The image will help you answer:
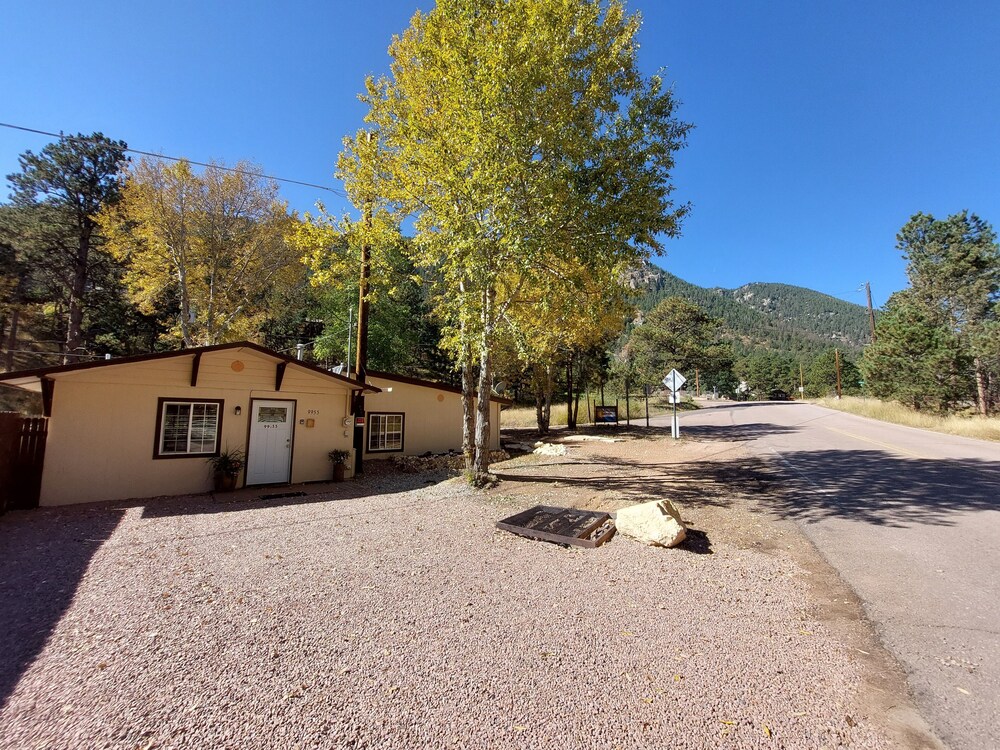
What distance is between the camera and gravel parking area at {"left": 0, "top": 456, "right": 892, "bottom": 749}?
2344 millimetres

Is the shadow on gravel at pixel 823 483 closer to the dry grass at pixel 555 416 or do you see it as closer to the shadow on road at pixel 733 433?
the shadow on road at pixel 733 433

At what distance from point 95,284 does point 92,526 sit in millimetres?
25893

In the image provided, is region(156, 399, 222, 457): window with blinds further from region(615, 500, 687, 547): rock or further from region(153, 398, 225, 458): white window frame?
region(615, 500, 687, 547): rock

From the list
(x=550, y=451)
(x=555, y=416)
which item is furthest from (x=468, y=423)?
(x=555, y=416)

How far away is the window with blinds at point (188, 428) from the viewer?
9.16 metres

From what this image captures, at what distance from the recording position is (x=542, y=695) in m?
2.61

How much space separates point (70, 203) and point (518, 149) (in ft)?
88.1

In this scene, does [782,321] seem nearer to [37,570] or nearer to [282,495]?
[282,495]

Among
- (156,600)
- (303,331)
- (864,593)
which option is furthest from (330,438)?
(303,331)

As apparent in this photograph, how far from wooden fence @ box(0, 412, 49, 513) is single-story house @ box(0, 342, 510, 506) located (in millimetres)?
119

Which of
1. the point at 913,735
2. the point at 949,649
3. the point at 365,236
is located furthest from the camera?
the point at 365,236

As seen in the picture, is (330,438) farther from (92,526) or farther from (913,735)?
(913,735)

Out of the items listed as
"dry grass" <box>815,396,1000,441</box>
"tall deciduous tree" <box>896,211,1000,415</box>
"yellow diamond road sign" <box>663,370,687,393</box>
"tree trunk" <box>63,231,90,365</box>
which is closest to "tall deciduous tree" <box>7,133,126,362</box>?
"tree trunk" <box>63,231,90,365</box>

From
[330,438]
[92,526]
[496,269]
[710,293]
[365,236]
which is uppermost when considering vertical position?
[710,293]
